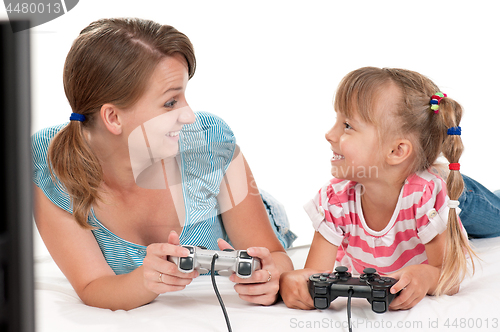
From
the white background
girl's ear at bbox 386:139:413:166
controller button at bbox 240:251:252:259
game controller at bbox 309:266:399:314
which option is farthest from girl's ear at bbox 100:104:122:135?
the white background

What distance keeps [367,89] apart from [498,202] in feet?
1.96

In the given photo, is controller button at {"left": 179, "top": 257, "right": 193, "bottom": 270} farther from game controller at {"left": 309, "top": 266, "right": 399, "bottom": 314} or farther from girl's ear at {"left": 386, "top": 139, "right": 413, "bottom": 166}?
girl's ear at {"left": 386, "top": 139, "right": 413, "bottom": 166}

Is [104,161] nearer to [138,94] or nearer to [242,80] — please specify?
[138,94]

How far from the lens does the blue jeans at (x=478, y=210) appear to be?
4.01ft

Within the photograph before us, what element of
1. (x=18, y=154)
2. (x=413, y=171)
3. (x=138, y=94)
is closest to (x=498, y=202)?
(x=413, y=171)

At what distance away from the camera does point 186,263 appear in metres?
0.73

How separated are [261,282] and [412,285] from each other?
0.84 ft

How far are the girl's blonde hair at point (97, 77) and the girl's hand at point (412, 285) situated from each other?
0.60 metres

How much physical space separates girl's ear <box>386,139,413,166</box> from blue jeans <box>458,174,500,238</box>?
0.29 metres

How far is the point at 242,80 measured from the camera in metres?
1.82

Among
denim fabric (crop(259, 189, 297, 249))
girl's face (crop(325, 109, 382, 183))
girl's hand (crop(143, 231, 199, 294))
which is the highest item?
girl's face (crop(325, 109, 382, 183))

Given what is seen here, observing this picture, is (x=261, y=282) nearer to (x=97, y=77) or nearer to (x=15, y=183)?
(x=97, y=77)

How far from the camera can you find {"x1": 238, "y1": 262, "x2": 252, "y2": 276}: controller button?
2.45ft

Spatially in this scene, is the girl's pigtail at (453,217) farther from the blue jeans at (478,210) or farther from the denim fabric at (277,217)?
the denim fabric at (277,217)
